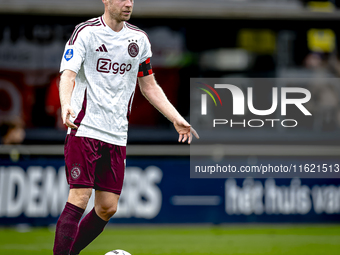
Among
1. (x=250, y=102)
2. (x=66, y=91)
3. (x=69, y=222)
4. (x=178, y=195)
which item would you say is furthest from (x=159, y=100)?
(x=250, y=102)

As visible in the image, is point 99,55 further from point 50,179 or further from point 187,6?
point 187,6

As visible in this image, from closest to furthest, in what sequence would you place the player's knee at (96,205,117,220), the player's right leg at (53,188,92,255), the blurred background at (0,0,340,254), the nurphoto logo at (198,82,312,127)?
the player's right leg at (53,188,92,255) → the player's knee at (96,205,117,220) → the blurred background at (0,0,340,254) → the nurphoto logo at (198,82,312,127)

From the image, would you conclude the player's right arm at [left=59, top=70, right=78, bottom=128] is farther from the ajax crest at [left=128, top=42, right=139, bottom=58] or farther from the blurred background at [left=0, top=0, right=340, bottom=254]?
the blurred background at [left=0, top=0, right=340, bottom=254]

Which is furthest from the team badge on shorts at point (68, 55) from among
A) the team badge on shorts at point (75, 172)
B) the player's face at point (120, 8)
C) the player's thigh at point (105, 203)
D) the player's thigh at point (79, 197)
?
the player's thigh at point (105, 203)

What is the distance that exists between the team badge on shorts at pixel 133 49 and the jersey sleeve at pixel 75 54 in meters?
0.40

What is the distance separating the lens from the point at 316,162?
1020 cm

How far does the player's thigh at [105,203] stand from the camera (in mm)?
4820

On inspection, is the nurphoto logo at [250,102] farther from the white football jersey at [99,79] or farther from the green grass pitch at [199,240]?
the white football jersey at [99,79]

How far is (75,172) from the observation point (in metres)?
4.56

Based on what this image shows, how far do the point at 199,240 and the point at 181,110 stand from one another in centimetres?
279

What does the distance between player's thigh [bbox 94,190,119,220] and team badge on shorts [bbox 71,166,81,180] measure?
35cm

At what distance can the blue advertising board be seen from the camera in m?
9.29

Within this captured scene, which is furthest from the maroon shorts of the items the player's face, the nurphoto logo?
the nurphoto logo

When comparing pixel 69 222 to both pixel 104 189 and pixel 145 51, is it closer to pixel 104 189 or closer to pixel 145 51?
pixel 104 189
